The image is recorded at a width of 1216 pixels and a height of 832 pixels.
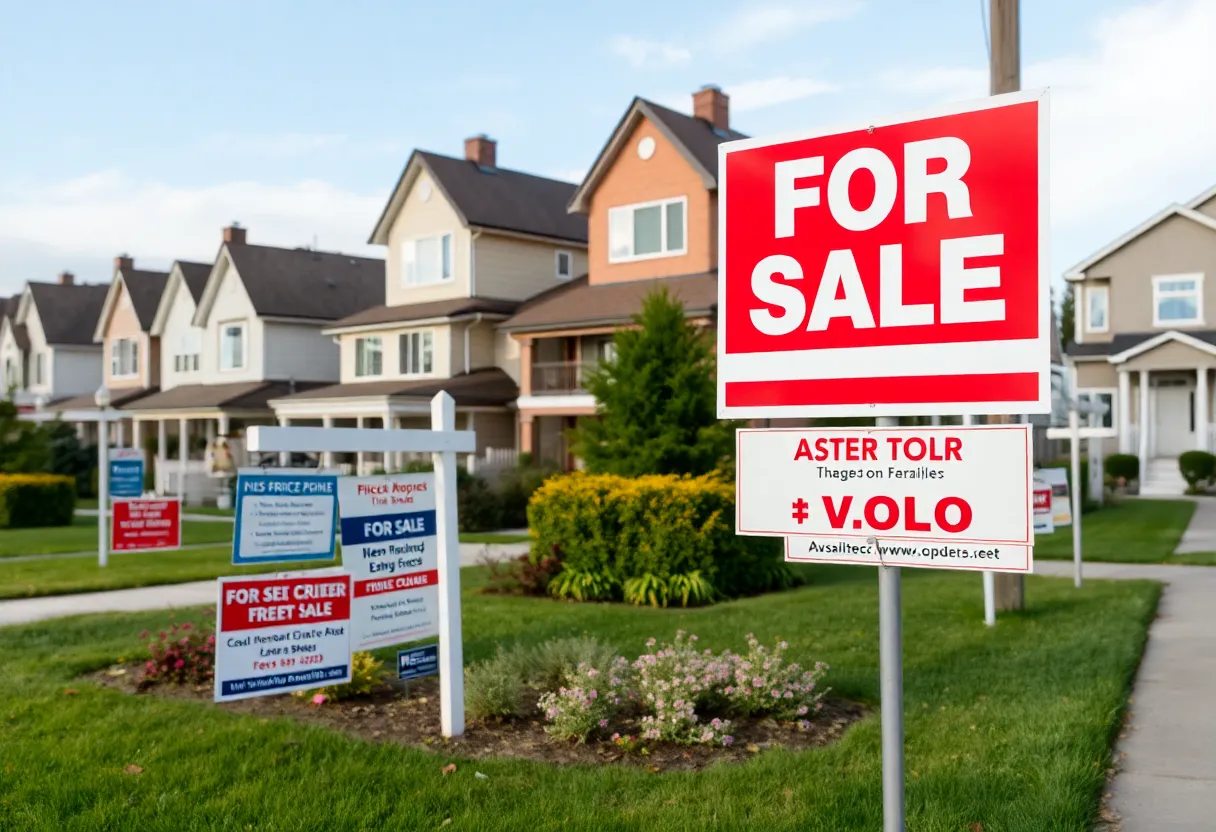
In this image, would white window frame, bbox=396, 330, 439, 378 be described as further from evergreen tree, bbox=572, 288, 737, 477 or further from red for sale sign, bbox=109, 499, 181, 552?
evergreen tree, bbox=572, 288, 737, 477

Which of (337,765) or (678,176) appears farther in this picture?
(678,176)

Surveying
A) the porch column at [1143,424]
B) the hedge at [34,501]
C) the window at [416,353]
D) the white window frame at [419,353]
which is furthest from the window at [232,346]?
the porch column at [1143,424]

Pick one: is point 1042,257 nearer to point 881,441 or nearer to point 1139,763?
point 881,441

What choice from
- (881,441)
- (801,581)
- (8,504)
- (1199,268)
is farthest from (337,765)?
(1199,268)

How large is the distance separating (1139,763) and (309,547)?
221 inches

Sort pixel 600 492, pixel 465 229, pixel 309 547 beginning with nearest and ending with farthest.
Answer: pixel 309 547, pixel 600 492, pixel 465 229

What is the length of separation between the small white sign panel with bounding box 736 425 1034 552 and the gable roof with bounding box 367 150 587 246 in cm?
3000

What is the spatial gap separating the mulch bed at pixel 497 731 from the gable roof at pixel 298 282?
3307cm

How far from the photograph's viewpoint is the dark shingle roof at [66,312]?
50938mm

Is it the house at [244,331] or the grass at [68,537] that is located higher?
the house at [244,331]

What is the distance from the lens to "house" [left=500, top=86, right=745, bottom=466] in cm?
2820

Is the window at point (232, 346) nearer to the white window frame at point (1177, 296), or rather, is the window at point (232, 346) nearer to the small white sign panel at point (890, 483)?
the white window frame at point (1177, 296)

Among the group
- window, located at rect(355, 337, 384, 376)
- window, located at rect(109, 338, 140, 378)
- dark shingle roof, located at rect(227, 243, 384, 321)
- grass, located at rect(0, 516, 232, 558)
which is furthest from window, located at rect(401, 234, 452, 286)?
window, located at rect(109, 338, 140, 378)

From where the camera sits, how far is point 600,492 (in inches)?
515
